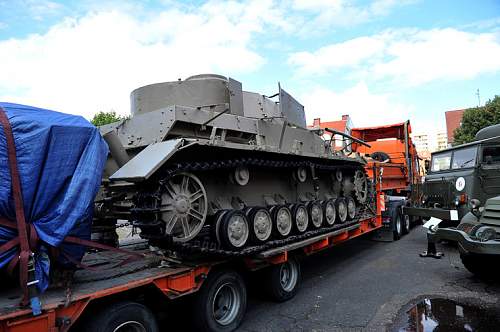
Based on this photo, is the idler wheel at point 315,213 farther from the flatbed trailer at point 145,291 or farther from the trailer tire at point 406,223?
the trailer tire at point 406,223

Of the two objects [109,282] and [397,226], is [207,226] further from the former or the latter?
[397,226]

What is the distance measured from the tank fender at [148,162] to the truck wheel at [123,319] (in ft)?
4.07

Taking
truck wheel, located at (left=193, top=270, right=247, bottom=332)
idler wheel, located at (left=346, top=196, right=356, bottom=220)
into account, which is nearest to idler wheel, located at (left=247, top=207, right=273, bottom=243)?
truck wheel, located at (left=193, top=270, right=247, bottom=332)

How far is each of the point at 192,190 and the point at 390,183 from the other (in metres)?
9.29

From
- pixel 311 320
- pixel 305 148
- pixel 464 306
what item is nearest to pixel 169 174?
pixel 311 320

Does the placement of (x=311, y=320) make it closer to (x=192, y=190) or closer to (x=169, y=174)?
(x=192, y=190)

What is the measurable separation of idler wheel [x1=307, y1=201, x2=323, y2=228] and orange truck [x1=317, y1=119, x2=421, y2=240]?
413 centimetres

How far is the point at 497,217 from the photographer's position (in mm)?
6340

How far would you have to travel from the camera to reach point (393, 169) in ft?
42.4

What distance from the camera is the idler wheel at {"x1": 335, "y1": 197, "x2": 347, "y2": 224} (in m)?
8.11

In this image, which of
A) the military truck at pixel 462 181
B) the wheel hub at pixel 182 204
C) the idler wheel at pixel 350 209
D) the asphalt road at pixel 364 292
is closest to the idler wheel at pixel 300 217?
the asphalt road at pixel 364 292

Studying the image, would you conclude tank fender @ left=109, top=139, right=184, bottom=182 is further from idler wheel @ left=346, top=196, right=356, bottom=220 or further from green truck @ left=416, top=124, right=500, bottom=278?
idler wheel @ left=346, top=196, right=356, bottom=220

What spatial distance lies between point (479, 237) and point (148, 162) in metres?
5.16

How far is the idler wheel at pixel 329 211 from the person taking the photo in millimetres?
7566
